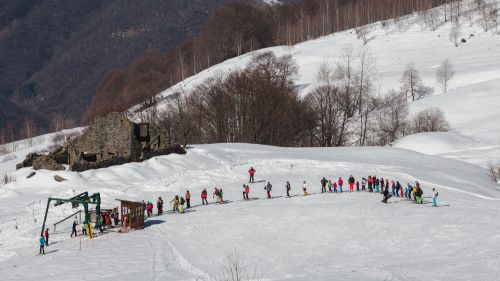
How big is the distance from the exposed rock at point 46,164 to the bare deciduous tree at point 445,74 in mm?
60035

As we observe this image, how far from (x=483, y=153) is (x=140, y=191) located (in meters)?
34.1

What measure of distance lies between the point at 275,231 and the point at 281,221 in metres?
1.73

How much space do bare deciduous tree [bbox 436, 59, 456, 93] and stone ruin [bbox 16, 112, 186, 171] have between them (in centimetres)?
5128

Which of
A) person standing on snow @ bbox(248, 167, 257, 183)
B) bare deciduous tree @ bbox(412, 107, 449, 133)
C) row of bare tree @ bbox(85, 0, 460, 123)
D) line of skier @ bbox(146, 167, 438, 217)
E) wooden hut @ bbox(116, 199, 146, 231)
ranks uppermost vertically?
row of bare tree @ bbox(85, 0, 460, 123)

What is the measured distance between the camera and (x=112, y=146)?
48.7 m

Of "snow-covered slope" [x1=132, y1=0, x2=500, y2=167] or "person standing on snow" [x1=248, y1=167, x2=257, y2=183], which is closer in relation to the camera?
"person standing on snow" [x1=248, y1=167, x2=257, y2=183]

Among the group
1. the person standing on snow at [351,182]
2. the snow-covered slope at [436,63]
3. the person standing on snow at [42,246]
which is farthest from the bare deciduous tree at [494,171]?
the person standing on snow at [42,246]

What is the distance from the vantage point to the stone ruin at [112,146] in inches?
1880

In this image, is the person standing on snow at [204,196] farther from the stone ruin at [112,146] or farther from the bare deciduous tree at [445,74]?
the bare deciduous tree at [445,74]

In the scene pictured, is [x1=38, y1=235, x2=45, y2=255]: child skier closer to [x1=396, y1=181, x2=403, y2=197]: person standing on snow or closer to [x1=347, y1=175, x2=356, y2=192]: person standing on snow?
[x1=347, y1=175, x2=356, y2=192]: person standing on snow

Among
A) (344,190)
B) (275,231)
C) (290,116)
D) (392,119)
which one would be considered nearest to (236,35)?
(290,116)

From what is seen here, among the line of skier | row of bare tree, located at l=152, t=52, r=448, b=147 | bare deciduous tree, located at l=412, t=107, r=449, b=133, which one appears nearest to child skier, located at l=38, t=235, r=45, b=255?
the line of skier

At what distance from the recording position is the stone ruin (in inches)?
1880

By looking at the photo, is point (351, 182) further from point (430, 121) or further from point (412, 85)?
point (412, 85)
